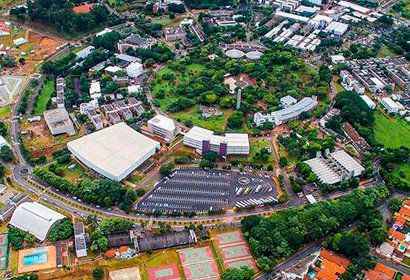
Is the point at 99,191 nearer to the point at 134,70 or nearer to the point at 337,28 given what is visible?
the point at 134,70

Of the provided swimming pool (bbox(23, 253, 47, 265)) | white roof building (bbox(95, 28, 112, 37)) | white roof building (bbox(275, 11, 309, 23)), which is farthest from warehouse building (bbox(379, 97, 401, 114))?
swimming pool (bbox(23, 253, 47, 265))

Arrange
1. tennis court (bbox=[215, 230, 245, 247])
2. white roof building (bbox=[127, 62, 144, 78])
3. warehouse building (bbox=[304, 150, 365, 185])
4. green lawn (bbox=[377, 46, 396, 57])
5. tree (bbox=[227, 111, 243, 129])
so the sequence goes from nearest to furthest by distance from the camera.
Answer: tennis court (bbox=[215, 230, 245, 247]) → warehouse building (bbox=[304, 150, 365, 185]) → tree (bbox=[227, 111, 243, 129]) → white roof building (bbox=[127, 62, 144, 78]) → green lawn (bbox=[377, 46, 396, 57])

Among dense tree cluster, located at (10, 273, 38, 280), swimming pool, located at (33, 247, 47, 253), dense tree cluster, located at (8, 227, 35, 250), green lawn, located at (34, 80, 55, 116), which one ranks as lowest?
green lawn, located at (34, 80, 55, 116)

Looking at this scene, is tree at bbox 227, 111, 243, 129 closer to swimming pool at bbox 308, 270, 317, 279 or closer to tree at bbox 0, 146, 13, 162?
swimming pool at bbox 308, 270, 317, 279

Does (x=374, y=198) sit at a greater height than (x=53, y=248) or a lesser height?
greater

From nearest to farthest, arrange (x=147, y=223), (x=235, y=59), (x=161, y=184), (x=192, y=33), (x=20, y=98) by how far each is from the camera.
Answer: (x=147, y=223) < (x=161, y=184) < (x=20, y=98) < (x=235, y=59) < (x=192, y=33)

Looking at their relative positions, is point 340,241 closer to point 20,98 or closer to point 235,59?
point 235,59

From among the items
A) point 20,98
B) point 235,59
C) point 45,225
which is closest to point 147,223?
point 45,225
